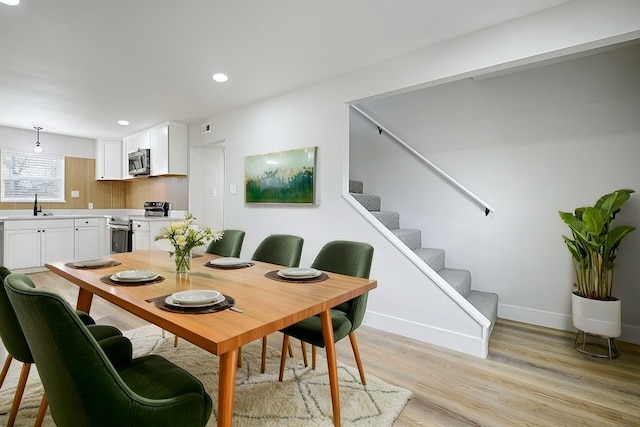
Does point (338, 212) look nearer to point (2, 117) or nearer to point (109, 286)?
point (109, 286)

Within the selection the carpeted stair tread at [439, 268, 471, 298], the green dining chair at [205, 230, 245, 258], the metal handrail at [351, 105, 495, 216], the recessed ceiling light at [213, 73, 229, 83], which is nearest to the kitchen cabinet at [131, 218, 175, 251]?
the green dining chair at [205, 230, 245, 258]

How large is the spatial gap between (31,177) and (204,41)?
16.8ft

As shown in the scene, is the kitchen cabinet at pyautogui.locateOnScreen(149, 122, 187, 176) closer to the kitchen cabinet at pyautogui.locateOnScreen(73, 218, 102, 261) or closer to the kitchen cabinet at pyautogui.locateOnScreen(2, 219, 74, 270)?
the kitchen cabinet at pyautogui.locateOnScreen(73, 218, 102, 261)

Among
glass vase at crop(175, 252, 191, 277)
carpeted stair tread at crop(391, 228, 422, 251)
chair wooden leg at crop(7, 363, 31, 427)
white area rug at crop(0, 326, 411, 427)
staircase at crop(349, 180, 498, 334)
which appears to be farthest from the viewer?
carpeted stair tread at crop(391, 228, 422, 251)

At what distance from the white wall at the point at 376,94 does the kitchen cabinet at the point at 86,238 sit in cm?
316

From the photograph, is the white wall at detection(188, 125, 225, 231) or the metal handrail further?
the white wall at detection(188, 125, 225, 231)

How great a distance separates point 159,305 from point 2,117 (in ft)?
18.1

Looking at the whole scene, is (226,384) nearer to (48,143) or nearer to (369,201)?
(369,201)

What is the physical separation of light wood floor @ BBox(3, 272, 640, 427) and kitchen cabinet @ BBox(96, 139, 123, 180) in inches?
167

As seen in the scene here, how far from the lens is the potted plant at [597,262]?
2.37 m

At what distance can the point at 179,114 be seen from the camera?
4586 millimetres

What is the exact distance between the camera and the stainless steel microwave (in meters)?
5.29

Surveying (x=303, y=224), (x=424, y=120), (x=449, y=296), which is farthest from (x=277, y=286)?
(x=424, y=120)

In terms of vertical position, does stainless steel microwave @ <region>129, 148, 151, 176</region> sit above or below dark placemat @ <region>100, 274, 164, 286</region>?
above
